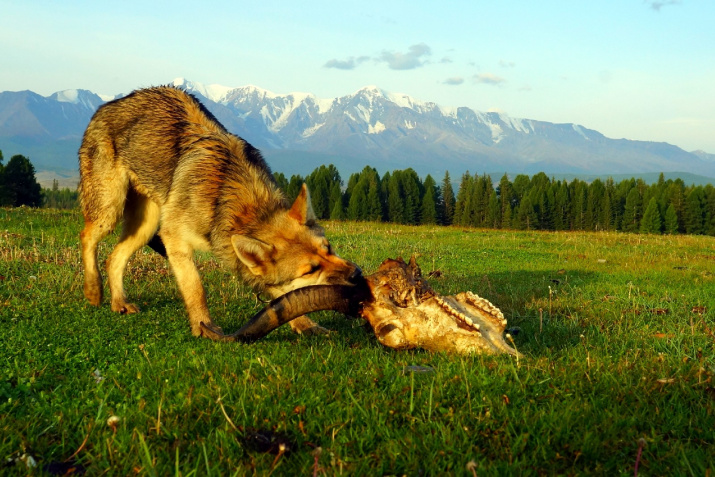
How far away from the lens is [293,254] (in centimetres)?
530

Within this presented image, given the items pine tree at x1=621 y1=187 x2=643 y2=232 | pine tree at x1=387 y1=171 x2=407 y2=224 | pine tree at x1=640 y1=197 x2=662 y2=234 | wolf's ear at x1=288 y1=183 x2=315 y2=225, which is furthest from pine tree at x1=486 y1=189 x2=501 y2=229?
wolf's ear at x1=288 y1=183 x2=315 y2=225

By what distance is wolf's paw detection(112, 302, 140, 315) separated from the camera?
6929mm

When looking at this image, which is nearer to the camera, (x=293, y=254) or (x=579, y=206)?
(x=293, y=254)

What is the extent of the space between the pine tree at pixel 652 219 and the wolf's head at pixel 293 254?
243 feet

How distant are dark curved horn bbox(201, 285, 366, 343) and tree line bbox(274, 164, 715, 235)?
66.3 metres

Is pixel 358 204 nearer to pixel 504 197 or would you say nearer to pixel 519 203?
pixel 504 197

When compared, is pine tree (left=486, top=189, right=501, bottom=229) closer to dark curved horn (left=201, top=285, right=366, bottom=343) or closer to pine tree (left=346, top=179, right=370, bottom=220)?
pine tree (left=346, top=179, right=370, bottom=220)

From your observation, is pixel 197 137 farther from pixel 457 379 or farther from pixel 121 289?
pixel 457 379

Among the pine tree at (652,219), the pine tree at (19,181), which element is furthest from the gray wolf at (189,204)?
the pine tree at (652,219)

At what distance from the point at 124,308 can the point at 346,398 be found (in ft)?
15.2

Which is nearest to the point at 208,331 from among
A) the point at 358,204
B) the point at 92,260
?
the point at 92,260

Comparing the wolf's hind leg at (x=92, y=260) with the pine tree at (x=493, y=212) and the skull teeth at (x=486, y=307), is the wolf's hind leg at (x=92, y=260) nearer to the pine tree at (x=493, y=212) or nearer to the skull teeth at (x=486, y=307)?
the skull teeth at (x=486, y=307)

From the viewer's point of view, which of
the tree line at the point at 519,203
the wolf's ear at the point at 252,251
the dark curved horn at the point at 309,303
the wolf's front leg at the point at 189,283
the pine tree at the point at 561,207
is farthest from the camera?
the pine tree at the point at 561,207

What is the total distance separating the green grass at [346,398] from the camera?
2695 mm
